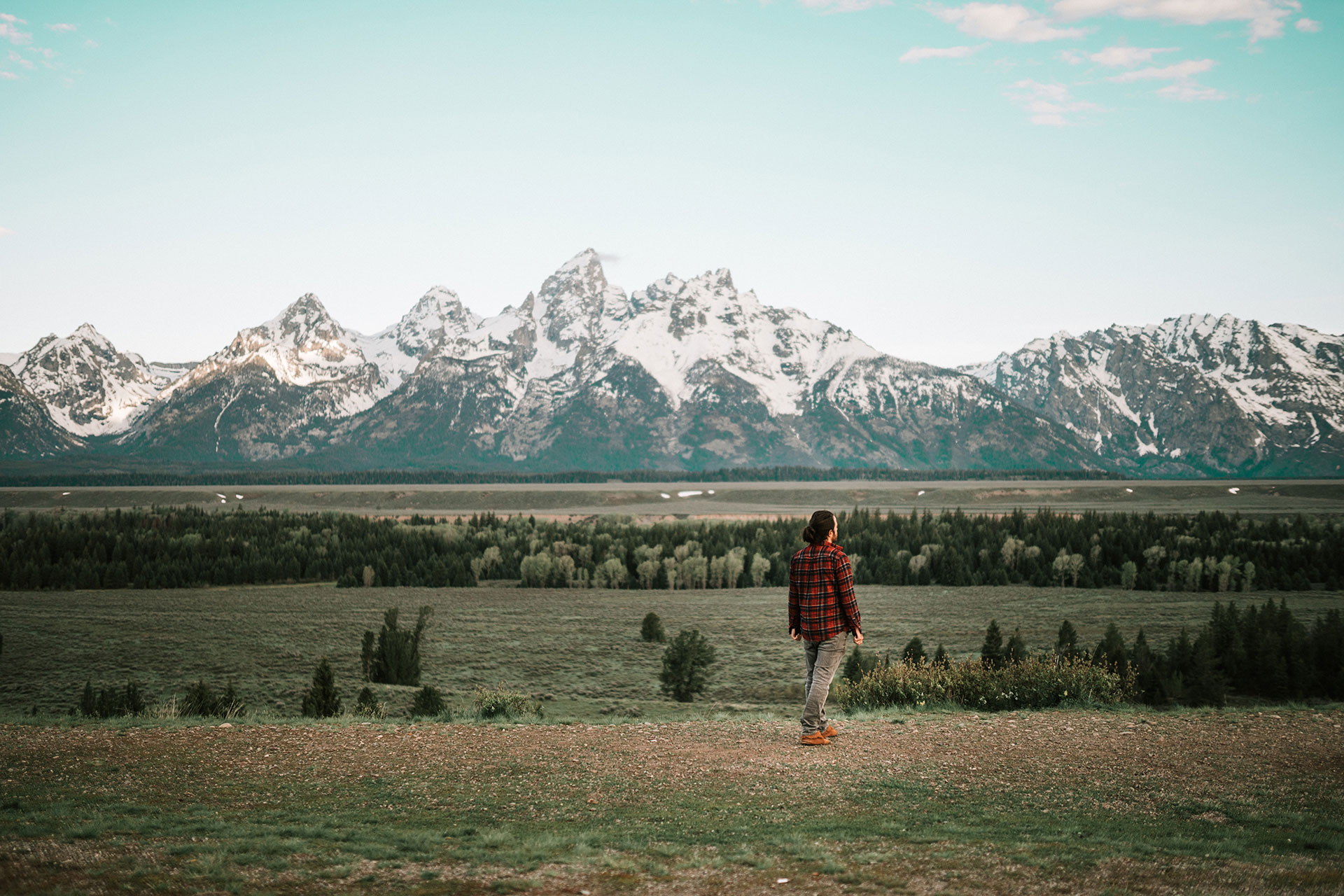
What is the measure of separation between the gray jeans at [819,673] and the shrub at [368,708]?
407 inches

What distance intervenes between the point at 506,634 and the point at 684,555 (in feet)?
144

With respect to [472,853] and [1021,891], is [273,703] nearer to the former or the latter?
[472,853]

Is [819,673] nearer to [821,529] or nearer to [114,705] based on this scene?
[821,529]

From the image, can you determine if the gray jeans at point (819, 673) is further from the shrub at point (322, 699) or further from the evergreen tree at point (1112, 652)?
the evergreen tree at point (1112, 652)

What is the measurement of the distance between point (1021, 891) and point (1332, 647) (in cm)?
4029

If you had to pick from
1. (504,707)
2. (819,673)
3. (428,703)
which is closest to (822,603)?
(819,673)

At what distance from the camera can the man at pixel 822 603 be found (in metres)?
14.9

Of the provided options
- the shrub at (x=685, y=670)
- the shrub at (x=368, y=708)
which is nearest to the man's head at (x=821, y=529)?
the shrub at (x=368, y=708)

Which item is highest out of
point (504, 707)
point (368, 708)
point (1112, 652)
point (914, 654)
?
point (504, 707)

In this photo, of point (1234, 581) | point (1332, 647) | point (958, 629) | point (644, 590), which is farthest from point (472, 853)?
point (1234, 581)

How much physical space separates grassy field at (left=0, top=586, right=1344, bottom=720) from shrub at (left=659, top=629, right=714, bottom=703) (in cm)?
102

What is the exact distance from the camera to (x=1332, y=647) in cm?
4122

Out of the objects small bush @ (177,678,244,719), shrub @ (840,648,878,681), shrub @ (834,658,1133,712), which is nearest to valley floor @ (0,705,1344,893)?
shrub @ (834,658,1133,712)

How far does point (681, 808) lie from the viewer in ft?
39.7
